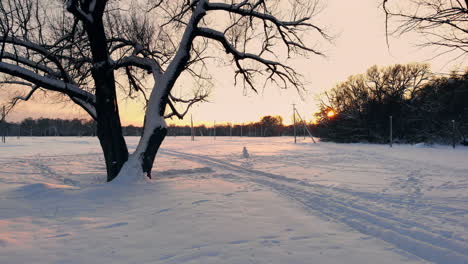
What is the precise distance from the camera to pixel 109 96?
6.69 metres

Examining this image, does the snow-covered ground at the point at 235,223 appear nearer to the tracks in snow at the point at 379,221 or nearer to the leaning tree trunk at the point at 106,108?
the tracks in snow at the point at 379,221

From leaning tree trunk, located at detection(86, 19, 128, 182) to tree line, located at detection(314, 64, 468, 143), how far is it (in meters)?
21.5

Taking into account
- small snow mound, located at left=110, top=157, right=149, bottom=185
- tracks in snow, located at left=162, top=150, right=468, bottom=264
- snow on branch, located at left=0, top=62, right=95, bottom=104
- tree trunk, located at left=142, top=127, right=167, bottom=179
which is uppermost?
snow on branch, located at left=0, top=62, right=95, bottom=104

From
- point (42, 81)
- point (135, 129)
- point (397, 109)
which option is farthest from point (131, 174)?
point (135, 129)

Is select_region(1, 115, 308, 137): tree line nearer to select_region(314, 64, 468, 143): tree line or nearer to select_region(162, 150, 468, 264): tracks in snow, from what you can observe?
select_region(314, 64, 468, 143): tree line

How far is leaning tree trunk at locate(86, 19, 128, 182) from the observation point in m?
6.49

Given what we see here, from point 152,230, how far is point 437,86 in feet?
103

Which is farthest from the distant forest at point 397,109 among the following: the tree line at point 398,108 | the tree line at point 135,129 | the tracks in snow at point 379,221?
the tree line at point 135,129

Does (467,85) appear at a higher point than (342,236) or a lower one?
higher

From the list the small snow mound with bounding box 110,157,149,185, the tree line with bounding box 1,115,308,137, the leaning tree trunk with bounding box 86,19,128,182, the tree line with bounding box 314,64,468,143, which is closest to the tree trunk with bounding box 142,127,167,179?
the small snow mound with bounding box 110,157,149,185

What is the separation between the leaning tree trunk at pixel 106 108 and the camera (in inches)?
256

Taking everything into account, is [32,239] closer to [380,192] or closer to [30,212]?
[30,212]

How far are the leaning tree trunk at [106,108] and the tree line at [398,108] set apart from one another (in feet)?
70.4

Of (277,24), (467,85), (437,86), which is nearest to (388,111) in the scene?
(437,86)
